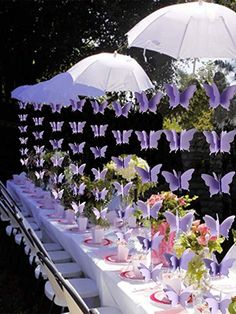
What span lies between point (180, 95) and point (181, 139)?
0.99ft


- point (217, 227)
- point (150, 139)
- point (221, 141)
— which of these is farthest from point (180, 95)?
point (217, 227)

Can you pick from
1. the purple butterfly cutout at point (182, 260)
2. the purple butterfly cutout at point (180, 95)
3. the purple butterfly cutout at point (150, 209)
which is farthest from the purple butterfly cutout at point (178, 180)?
the purple butterfly cutout at point (182, 260)

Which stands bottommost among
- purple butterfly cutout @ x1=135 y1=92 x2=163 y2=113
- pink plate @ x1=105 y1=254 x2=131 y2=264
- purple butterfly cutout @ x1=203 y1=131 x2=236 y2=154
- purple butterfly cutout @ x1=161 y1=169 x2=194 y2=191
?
pink plate @ x1=105 y1=254 x2=131 y2=264

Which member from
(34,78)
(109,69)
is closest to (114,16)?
(34,78)

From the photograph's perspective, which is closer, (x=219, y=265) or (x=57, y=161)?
(x=219, y=265)

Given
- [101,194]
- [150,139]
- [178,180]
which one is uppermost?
[150,139]

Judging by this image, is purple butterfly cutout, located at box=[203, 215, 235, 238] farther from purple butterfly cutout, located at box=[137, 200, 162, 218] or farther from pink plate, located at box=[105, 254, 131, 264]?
pink plate, located at box=[105, 254, 131, 264]

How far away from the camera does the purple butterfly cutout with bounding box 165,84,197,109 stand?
328 cm

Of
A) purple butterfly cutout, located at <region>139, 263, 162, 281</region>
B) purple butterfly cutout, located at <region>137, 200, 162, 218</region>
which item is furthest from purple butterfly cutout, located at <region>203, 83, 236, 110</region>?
purple butterfly cutout, located at <region>139, 263, 162, 281</region>

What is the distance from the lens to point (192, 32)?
3646mm

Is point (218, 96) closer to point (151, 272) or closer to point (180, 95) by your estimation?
point (180, 95)

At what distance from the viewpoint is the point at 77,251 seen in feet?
14.4

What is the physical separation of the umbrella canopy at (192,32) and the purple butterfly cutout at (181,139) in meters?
0.59

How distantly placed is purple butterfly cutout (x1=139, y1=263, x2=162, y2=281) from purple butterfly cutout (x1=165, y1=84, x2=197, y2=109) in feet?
3.19
